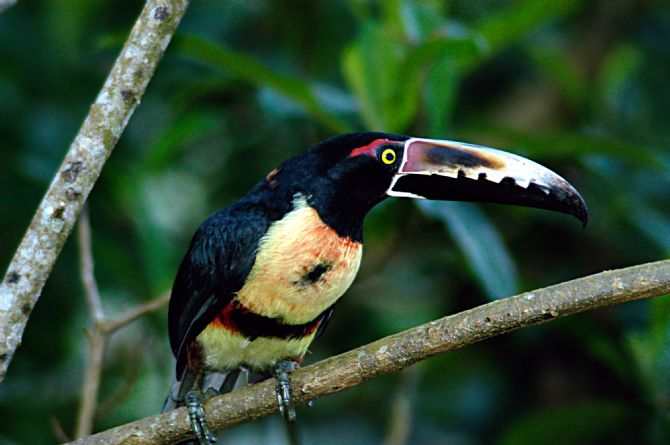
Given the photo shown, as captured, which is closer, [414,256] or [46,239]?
[46,239]

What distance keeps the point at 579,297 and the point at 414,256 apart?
6.91ft

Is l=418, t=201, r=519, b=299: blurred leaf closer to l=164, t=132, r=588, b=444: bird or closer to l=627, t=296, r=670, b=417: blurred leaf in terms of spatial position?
l=164, t=132, r=588, b=444: bird

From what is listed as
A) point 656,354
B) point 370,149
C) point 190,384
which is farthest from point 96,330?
point 656,354

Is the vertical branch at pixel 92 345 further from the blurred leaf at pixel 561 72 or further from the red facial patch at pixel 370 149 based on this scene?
the blurred leaf at pixel 561 72

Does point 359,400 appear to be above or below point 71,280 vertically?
below

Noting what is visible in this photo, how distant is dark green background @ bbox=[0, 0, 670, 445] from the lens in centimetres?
333

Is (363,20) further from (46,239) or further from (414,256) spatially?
(46,239)

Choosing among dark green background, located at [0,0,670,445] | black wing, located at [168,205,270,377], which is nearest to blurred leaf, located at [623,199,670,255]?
dark green background, located at [0,0,670,445]

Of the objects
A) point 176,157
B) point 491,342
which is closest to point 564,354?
point 491,342

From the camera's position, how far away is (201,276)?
2617 millimetres

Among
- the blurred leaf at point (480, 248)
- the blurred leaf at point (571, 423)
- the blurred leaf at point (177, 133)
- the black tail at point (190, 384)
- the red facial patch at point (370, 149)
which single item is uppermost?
the red facial patch at point (370, 149)

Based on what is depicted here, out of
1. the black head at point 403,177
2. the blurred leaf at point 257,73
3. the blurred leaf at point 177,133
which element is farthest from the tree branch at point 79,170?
the blurred leaf at point 177,133

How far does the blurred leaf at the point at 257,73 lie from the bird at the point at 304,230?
0.55 meters

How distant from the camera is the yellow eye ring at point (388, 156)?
8.26ft
